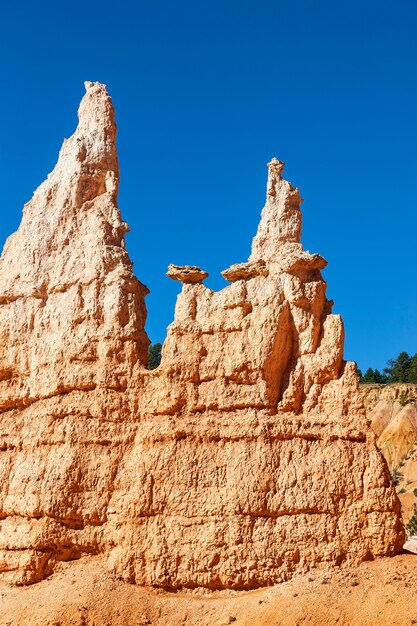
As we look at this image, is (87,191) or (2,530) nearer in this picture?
(2,530)

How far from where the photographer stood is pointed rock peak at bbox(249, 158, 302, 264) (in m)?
28.5

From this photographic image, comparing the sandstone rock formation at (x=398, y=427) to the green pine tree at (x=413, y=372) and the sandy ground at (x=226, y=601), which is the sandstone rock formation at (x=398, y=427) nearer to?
the green pine tree at (x=413, y=372)

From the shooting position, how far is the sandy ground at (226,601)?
21.9 meters

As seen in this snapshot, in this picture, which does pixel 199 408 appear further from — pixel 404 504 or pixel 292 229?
pixel 404 504

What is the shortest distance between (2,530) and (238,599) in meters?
8.25

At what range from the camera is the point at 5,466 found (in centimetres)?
2844

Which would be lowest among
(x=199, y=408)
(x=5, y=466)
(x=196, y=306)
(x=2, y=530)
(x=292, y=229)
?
(x=2, y=530)

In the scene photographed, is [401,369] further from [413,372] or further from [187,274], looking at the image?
[187,274]

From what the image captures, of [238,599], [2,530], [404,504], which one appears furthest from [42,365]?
[404,504]

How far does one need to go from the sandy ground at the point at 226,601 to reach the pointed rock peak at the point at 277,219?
420 inches

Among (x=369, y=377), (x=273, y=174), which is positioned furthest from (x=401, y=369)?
(x=273, y=174)

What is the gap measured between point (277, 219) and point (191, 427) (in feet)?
26.0

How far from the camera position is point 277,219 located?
28.9 metres

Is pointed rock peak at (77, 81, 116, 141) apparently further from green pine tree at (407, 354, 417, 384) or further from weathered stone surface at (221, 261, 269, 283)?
green pine tree at (407, 354, 417, 384)
